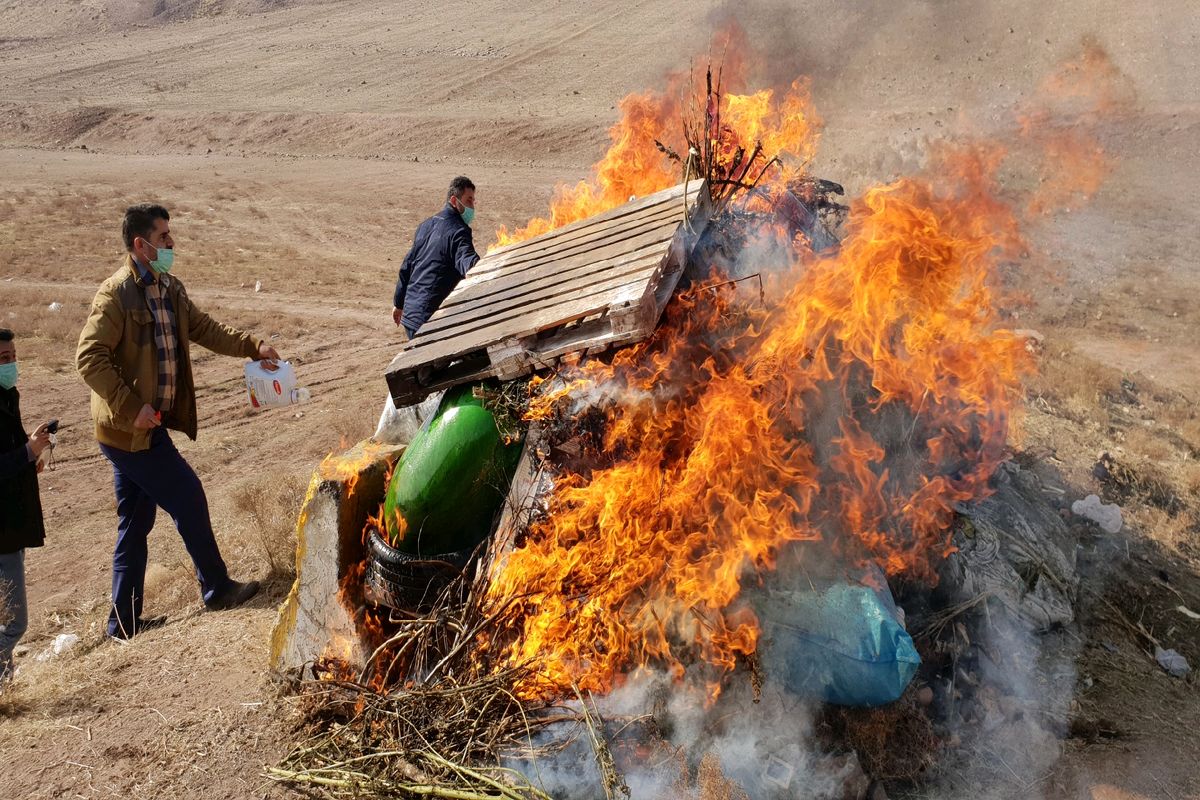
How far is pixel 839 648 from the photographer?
3.53 metres

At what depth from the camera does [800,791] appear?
3414mm

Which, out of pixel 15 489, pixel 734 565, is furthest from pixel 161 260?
pixel 734 565

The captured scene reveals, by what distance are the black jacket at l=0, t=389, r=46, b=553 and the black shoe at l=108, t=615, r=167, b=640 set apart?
0.68m

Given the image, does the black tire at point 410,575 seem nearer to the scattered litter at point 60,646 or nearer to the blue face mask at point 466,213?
the scattered litter at point 60,646

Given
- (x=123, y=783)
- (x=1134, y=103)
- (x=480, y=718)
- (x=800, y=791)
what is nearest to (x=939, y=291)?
(x=800, y=791)

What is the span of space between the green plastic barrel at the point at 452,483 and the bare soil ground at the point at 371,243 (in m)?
0.99

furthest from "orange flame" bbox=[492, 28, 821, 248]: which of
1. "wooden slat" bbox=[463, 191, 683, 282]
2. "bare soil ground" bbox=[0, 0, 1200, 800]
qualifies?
"bare soil ground" bbox=[0, 0, 1200, 800]

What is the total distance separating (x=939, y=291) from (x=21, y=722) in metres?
4.95

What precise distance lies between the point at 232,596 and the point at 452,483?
2.06m

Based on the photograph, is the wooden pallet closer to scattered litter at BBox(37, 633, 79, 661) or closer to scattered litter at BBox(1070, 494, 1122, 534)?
scattered litter at BBox(37, 633, 79, 661)

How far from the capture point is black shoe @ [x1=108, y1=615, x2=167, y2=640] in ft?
16.0

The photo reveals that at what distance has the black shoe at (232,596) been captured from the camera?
5.09 meters

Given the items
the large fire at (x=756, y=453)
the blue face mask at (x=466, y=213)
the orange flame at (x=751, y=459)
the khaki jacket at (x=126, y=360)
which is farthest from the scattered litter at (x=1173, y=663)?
the khaki jacket at (x=126, y=360)

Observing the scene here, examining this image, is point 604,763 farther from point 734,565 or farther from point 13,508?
point 13,508
